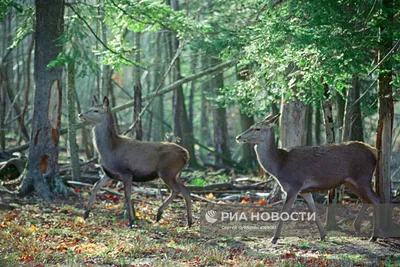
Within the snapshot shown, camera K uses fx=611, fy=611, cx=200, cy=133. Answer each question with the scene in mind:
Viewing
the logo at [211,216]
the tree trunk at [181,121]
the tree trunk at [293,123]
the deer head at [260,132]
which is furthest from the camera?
the tree trunk at [181,121]

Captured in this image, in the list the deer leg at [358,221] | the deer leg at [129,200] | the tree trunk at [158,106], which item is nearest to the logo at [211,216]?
the deer leg at [129,200]

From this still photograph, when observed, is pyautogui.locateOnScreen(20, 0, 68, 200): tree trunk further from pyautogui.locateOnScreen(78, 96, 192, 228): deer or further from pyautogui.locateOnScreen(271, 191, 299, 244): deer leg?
pyautogui.locateOnScreen(271, 191, 299, 244): deer leg

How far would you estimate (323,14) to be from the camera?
35.3ft

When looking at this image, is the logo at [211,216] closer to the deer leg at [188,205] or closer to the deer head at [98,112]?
the deer leg at [188,205]

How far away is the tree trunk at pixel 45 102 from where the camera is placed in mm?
14664

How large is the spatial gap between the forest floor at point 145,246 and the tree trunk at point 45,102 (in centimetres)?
143

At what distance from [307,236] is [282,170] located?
148 centimetres

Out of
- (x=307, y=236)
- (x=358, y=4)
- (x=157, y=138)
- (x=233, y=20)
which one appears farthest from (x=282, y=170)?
(x=157, y=138)

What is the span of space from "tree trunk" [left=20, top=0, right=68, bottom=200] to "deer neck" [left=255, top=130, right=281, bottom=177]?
18.8 ft

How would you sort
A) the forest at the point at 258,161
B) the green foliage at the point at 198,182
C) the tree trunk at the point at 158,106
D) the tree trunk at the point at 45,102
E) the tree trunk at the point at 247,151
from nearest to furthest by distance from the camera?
the forest at the point at 258,161 < the tree trunk at the point at 45,102 < the green foliage at the point at 198,182 < the tree trunk at the point at 247,151 < the tree trunk at the point at 158,106

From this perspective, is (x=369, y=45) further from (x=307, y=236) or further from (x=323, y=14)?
(x=307, y=236)

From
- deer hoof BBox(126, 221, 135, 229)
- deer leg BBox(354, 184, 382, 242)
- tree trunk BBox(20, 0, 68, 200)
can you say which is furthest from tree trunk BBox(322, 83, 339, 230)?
tree trunk BBox(20, 0, 68, 200)

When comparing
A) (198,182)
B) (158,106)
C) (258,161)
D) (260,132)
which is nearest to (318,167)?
(260,132)

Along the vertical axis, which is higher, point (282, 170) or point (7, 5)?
point (7, 5)
